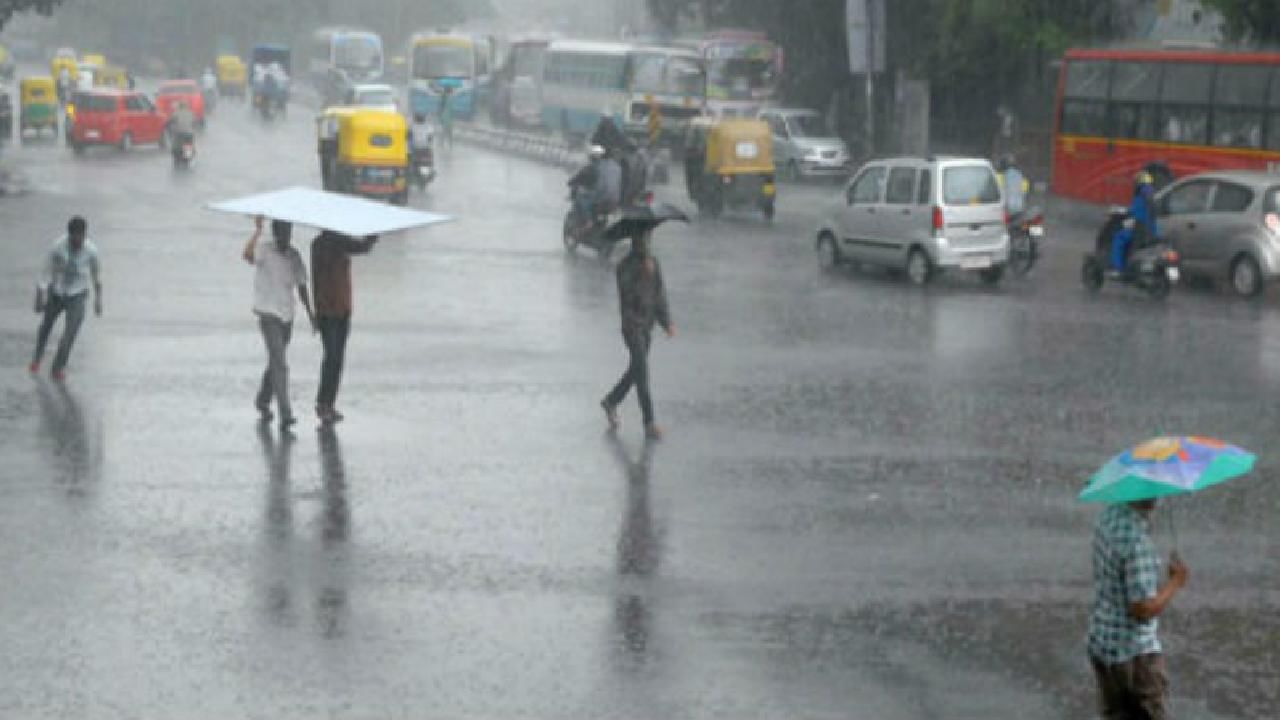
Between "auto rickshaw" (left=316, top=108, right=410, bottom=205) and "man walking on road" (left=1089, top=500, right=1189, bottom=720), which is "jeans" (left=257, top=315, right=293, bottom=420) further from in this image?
"auto rickshaw" (left=316, top=108, right=410, bottom=205)

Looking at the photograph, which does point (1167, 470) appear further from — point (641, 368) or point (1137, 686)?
Answer: point (641, 368)

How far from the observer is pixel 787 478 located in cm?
1438

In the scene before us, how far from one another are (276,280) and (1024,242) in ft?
49.2

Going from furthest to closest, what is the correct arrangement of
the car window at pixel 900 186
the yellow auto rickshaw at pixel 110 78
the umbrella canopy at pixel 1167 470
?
the yellow auto rickshaw at pixel 110 78, the car window at pixel 900 186, the umbrella canopy at pixel 1167 470

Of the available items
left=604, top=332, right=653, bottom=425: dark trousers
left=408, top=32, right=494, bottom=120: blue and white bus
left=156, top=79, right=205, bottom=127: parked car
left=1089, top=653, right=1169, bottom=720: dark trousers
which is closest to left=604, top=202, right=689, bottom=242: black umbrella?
left=604, top=332, right=653, bottom=425: dark trousers

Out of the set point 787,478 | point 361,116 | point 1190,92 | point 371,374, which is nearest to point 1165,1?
point 1190,92

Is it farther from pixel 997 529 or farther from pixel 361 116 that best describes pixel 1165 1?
pixel 997 529

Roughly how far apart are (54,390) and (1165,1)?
3458cm

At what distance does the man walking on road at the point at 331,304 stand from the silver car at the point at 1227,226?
14157 millimetres

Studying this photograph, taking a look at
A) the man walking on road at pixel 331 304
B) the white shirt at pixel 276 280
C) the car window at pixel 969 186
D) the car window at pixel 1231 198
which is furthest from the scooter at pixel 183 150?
the man walking on road at pixel 331 304

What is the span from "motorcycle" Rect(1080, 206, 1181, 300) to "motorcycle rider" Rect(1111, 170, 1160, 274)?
0.09 ft

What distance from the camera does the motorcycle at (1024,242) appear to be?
28.8m

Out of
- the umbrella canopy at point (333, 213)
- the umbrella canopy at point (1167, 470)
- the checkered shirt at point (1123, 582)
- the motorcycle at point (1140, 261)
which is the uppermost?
the umbrella canopy at point (1167, 470)

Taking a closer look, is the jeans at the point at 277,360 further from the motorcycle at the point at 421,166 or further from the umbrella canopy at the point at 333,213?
the motorcycle at the point at 421,166
